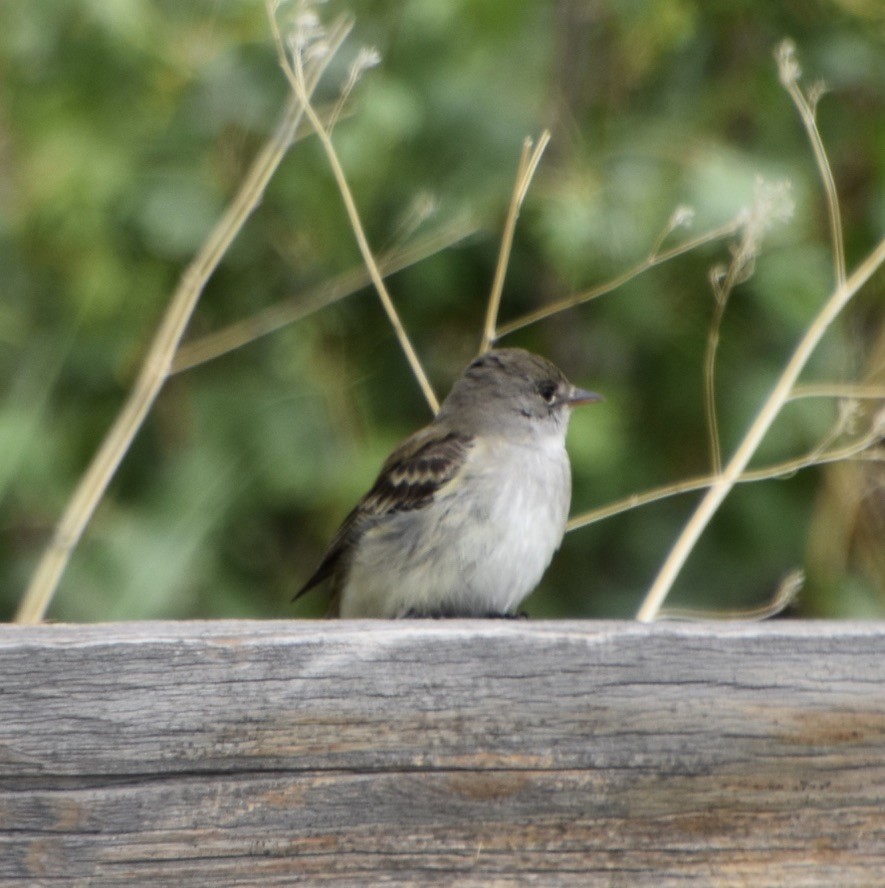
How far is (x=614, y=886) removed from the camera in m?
1.63

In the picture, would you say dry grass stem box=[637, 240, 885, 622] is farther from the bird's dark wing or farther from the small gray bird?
the bird's dark wing

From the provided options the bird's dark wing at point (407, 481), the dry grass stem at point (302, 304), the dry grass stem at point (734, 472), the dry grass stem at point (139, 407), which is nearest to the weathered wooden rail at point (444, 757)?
the dry grass stem at point (734, 472)

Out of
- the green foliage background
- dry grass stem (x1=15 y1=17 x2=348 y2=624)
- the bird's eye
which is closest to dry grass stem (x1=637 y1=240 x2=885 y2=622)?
dry grass stem (x1=15 y1=17 x2=348 y2=624)

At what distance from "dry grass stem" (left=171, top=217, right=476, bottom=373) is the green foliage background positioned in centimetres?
10

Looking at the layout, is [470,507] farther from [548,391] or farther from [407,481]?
[548,391]

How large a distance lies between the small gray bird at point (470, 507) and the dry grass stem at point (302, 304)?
13.0 inches

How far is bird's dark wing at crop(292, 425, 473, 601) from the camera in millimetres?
3611

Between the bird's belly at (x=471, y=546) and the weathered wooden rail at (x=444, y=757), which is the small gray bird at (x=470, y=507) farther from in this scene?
the weathered wooden rail at (x=444, y=757)

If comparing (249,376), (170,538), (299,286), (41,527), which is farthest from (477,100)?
(41,527)

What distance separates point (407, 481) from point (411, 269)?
2.15 feet

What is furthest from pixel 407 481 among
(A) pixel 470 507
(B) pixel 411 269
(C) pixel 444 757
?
(C) pixel 444 757

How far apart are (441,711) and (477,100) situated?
2.44 meters

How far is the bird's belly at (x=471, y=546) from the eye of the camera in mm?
3459

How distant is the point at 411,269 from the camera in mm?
3961
